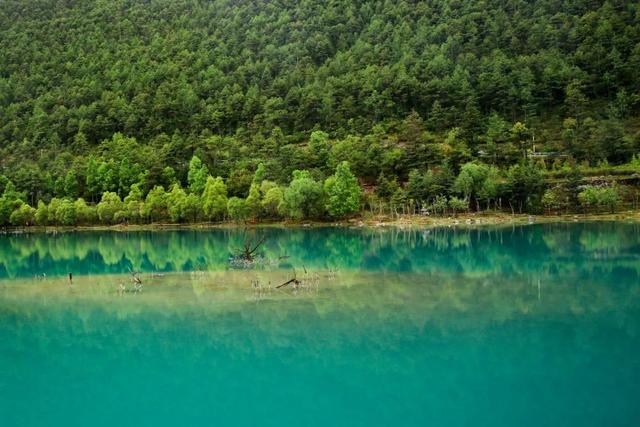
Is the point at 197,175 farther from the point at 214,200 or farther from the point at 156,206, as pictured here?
the point at 214,200

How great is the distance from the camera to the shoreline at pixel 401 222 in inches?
2820

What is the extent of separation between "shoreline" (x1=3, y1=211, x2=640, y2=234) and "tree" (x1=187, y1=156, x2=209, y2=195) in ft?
29.9

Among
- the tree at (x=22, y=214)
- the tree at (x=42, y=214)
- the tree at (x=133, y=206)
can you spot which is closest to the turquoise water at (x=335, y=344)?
the tree at (x=133, y=206)

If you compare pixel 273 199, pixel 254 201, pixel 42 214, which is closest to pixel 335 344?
pixel 273 199

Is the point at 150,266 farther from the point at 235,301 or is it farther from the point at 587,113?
the point at 587,113

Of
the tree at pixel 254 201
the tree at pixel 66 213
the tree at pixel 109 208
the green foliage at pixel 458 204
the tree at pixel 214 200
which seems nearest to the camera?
the green foliage at pixel 458 204

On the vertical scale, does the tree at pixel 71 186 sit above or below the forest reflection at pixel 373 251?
above

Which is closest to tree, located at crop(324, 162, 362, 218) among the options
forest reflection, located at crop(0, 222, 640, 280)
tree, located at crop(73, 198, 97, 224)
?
forest reflection, located at crop(0, 222, 640, 280)

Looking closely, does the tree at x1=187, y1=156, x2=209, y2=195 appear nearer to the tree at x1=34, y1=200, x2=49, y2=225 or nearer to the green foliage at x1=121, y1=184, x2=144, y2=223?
the green foliage at x1=121, y1=184, x2=144, y2=223

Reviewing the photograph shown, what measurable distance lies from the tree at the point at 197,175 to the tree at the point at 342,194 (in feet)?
84.7

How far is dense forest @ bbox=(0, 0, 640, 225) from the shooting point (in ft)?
275

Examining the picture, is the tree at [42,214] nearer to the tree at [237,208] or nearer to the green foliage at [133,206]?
the green foliage at [133,206]

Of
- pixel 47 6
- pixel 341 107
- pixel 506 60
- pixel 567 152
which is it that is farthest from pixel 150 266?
pixel 47 6

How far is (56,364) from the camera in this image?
70.6 ft
